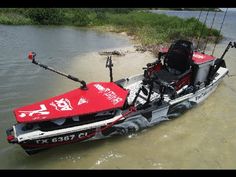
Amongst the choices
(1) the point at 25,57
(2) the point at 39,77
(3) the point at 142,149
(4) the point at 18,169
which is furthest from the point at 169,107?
(1) the point at 25,57

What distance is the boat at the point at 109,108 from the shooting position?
5.25 metres

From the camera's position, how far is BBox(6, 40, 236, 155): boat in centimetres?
525

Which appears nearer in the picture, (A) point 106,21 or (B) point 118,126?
(B) point 118,126

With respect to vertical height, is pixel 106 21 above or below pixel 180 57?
below

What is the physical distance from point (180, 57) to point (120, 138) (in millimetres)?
3303

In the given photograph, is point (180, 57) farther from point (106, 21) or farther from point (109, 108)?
point (106, 21)

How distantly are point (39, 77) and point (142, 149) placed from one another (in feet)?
18.2

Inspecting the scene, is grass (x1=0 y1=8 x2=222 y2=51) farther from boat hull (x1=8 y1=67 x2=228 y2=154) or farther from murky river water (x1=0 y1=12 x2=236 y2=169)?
boat hull (x1=8 y1=67 x2=228 y2=154)

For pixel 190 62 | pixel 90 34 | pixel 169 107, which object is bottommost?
pixel 90 34

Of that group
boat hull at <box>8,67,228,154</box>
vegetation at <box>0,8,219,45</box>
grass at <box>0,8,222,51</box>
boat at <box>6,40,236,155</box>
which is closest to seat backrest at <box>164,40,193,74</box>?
boat at <box>6,40,236,155</box>

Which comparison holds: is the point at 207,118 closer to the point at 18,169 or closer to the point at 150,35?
the point at 18,169

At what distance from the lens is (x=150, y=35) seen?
59.4ft

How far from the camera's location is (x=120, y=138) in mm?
6371

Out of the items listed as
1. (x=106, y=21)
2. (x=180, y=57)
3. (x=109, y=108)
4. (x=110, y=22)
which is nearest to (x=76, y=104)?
(x=109, y=108)
